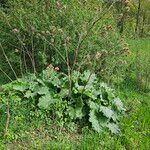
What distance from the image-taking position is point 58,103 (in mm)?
7961

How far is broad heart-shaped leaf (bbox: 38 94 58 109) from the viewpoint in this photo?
310 inches

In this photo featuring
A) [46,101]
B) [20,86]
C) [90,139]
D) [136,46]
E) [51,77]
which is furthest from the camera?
[136,46]

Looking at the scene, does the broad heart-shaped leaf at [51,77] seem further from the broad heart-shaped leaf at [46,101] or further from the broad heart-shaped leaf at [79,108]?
the broad heart-shaped leaf at [79,108]

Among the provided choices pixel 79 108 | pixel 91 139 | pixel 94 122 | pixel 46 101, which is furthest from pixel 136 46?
pixel 91 139

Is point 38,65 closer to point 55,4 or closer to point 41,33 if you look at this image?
point 41,33

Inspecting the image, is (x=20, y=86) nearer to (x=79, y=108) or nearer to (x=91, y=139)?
(x=79, y=108)

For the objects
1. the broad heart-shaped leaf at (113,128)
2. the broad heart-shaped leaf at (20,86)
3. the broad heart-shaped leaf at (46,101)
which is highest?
the broad heart-shaped leaf at (20,86)

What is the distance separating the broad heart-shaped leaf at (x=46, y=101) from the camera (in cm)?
788

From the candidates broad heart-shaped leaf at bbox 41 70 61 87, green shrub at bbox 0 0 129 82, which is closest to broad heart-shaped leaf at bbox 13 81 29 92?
broad heart-shaped leaf at bbox 41 70 61 87

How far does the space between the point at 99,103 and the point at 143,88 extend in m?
3.47

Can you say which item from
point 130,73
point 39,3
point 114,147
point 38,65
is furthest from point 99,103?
point 130,73

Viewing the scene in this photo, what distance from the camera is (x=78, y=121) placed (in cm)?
814

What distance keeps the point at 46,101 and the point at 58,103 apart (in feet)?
0.67

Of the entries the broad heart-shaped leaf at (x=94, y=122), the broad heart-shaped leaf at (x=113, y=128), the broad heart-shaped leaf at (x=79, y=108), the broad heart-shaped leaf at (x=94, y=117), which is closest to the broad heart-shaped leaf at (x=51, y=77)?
the broad heart-shaped leaf at (x=79, y=108)
